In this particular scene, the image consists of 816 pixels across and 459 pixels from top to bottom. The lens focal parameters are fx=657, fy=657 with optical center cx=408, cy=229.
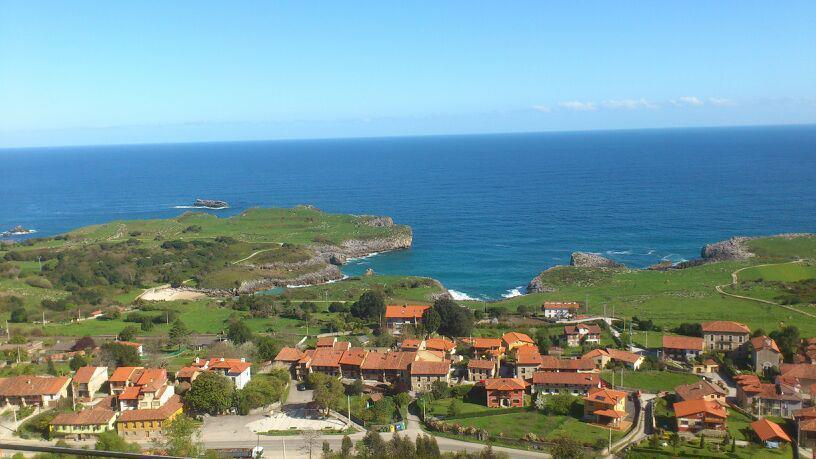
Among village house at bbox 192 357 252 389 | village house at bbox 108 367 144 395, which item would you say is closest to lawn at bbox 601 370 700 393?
village house at bbox 192 357 252 389

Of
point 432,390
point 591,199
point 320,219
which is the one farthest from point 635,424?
point 591,199

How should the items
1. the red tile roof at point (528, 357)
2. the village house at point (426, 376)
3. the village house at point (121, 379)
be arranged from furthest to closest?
the red tile roof at point (528, 357)
the village house at point (426, 376)
the village house at point (121, 379)

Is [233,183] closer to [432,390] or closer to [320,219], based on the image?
[320,219]

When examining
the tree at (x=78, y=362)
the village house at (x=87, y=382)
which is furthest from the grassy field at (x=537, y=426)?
the tree at (x=78, y=362)

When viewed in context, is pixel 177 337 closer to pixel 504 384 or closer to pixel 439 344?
pixel 439 344

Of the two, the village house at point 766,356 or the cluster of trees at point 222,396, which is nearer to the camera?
the cluster of trees at point 222,396

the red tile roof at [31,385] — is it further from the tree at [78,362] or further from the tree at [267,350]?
the tree at [267,350]

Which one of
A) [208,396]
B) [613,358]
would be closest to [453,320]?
[613,358]
